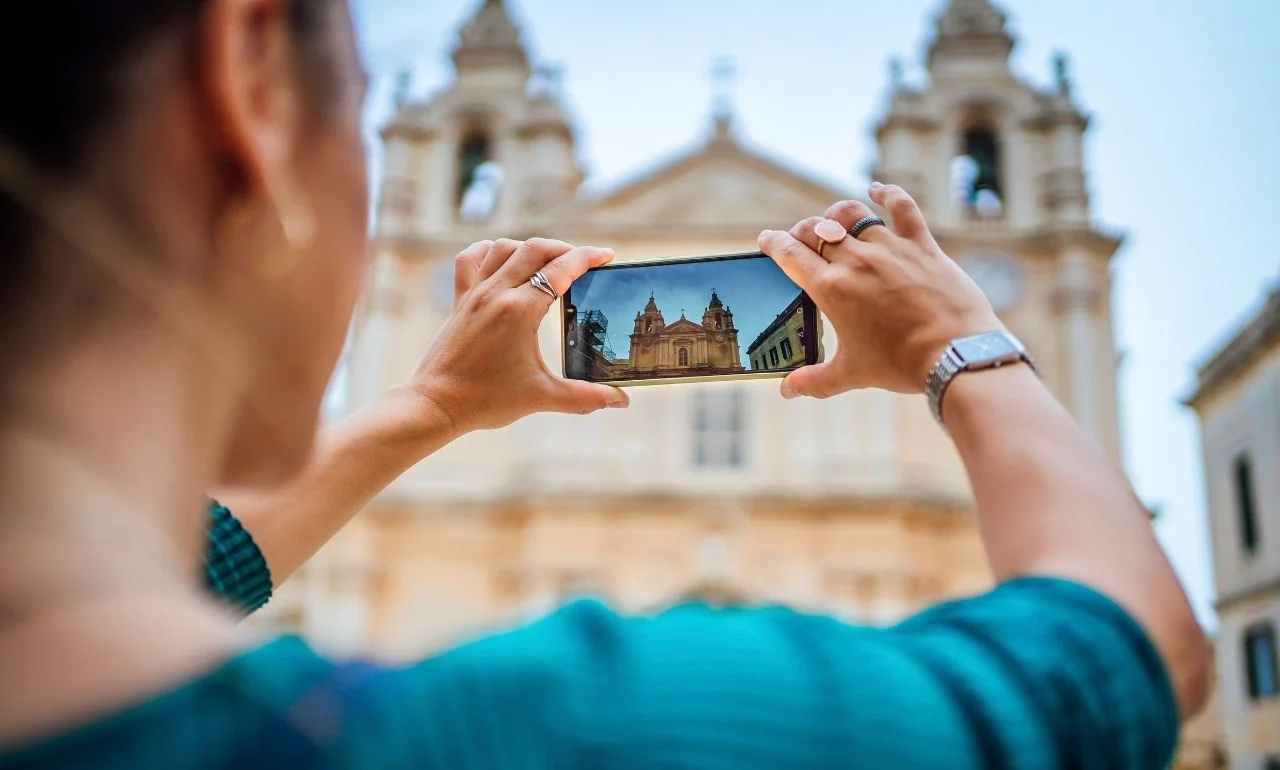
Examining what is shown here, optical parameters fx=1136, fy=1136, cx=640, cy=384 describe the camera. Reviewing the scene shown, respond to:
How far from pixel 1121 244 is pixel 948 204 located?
9.67 feet

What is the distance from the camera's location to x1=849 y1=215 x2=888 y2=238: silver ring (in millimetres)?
1215

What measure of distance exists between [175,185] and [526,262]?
0.86 m

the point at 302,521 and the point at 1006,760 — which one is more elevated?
the point at 302,521

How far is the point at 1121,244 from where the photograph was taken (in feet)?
63.4

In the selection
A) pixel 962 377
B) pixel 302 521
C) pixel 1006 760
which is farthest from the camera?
pixel 302 521

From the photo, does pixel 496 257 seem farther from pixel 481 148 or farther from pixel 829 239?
pixel 481 148

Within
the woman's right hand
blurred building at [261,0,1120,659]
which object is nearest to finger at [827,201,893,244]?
the woman's right hand

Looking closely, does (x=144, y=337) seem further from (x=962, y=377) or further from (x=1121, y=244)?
(x=1121, y=244)

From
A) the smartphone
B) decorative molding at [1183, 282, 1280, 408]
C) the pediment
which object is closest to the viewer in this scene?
the smartphone

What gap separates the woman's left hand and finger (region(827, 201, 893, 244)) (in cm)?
38

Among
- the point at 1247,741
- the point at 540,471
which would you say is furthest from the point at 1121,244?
the point at 540,471

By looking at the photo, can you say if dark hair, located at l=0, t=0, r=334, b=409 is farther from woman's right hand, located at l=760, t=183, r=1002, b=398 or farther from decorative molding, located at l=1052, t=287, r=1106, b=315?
decorative molding, located at l=1052, t=287, r=1106, b=315

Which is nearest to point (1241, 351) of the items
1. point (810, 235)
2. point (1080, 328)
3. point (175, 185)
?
point (1080, 328)

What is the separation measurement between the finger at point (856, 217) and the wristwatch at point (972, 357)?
0.58 ft
